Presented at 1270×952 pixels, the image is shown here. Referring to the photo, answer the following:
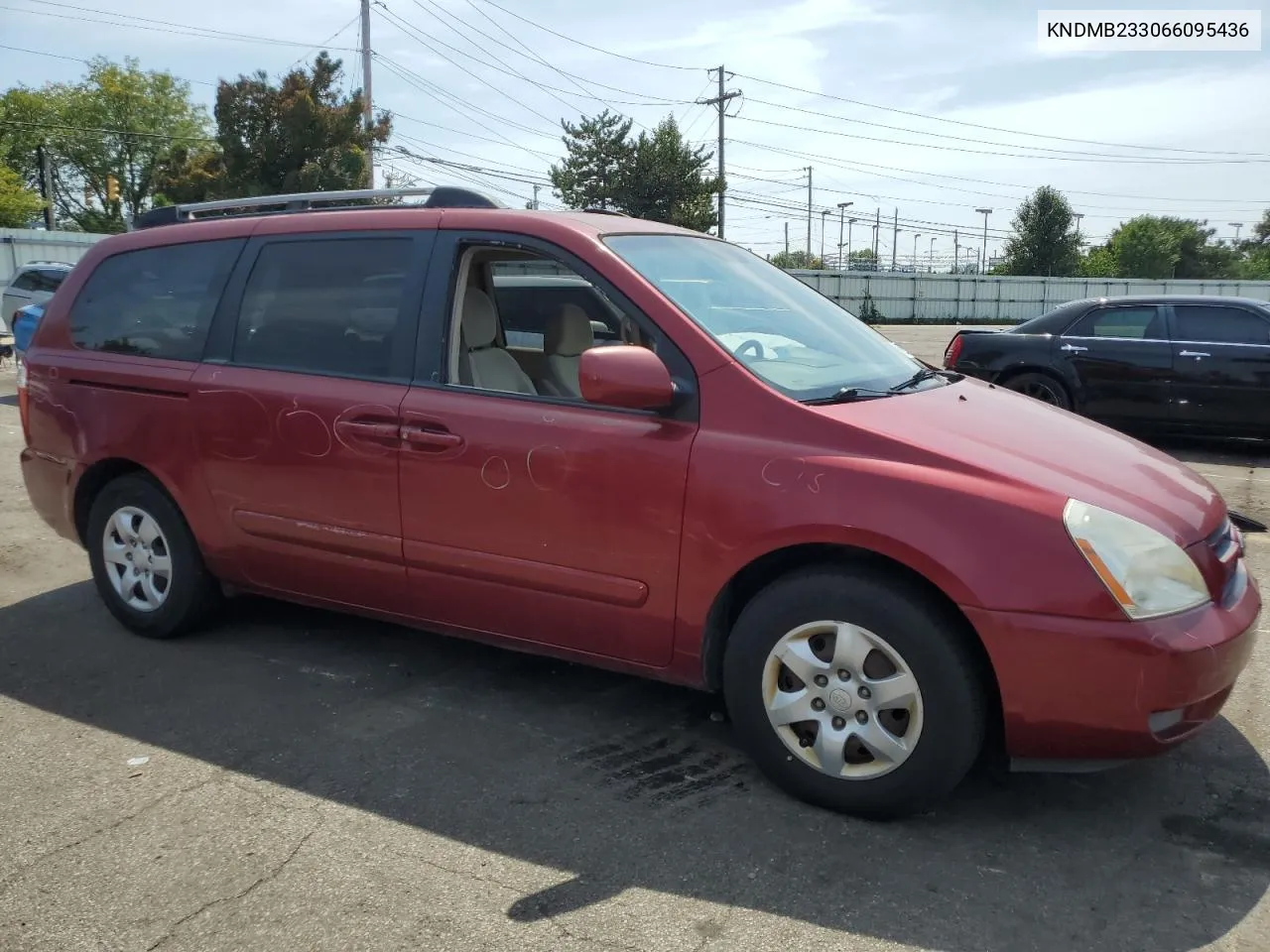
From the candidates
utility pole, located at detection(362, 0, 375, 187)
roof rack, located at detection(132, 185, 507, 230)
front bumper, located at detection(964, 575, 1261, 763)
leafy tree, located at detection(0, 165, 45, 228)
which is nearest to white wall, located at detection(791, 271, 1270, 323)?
utility pole, located at detection(362, 0, 375, 187)

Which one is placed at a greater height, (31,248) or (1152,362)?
(31,248)

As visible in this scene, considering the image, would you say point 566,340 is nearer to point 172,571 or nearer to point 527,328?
point 527,328

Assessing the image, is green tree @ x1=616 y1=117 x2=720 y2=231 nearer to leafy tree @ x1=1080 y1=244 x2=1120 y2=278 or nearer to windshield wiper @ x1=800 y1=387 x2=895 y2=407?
windshield wiper @ x1=800 y1=387 x2=895 y2=407

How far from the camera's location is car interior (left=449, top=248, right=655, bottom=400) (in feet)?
12.4

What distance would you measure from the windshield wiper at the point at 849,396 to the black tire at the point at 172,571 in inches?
109

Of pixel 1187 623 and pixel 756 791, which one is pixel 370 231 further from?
pixel 1187 623

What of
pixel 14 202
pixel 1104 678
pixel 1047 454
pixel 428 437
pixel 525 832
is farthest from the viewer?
pixel 14 202

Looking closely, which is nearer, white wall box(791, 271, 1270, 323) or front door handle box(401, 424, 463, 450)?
front door handle box(401, 424, 463, 450)

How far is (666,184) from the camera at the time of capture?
140 feet

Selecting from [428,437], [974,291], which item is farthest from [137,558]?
[974,291]

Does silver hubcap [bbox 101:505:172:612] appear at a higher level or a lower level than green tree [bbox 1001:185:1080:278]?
lower

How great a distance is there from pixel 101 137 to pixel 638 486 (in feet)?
253

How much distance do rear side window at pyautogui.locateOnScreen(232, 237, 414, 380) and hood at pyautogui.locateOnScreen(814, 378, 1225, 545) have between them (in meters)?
1.73

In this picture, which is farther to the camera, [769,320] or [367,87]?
[367,87]
